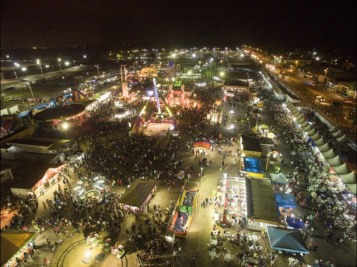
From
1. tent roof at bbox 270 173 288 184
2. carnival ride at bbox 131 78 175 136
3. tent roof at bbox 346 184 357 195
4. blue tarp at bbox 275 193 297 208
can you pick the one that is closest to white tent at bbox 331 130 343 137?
tent roof at bbox 346 184 357 195

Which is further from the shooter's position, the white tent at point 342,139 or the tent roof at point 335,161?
the white tent at point 342,139

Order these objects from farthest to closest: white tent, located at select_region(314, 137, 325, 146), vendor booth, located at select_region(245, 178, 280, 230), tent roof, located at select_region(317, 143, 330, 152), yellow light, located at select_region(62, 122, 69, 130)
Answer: yellow light, located at select_region(62, 122, 69, 130) → white tent, located at select_region(314, 137, 325, 146) → tent roof, located at select_region(317, 143, 330, 152) → vendor booth, located at select_region(245, 178, 280, 230)

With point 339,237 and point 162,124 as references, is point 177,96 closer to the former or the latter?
point 162,124

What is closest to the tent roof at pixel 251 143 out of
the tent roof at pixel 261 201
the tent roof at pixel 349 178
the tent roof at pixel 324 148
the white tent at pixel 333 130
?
the tent roof at pixel 261 201

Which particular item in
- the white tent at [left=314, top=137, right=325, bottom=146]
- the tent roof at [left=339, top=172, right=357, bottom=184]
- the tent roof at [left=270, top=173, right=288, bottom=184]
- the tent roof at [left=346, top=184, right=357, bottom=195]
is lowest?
the tent roof at [left=270, top=173, right=288, bottom=184]

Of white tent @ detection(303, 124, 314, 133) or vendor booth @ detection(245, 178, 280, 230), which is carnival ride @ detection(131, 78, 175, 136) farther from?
white tent @ detection(303, 124, 314, 133)

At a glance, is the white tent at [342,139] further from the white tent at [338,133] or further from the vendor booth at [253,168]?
the vendor booth at [253,168]
